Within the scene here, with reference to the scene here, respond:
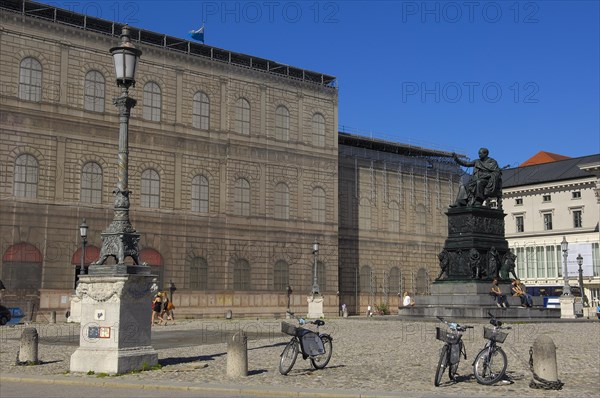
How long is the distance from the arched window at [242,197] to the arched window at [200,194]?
2.58 m

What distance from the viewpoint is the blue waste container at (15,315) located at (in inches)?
1631

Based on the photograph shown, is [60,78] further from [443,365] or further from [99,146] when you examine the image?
[443,365]

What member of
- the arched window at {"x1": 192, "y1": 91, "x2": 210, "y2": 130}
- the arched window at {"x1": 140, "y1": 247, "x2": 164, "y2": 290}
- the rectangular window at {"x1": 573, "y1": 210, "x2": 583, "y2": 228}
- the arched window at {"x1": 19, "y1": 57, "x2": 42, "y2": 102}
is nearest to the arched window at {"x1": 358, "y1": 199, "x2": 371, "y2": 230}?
the arched window at {"x1": 192, "y1": 91, "x2": 210, "y2": 130}

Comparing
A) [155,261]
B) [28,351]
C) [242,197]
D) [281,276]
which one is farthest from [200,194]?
[28,351]

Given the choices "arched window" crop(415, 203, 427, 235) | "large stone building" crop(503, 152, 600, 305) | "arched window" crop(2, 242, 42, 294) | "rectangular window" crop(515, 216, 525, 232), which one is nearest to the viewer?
"arched window" crop(2, 242, 42, 294)

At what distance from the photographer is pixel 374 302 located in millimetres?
66188

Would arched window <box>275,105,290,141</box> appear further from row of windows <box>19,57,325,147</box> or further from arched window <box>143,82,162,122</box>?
arched window <box>143,82,162,122</box>

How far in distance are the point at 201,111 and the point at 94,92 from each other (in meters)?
8.32

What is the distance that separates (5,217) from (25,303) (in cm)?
536

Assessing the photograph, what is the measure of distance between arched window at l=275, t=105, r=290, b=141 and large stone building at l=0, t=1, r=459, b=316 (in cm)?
12

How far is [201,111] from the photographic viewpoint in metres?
55.5

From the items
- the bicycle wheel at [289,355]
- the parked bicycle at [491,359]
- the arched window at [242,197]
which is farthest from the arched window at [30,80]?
the parked bicycle at [491,359]

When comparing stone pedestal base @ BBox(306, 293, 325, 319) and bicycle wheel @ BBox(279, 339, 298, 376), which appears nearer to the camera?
bicycle wheel @ BBox(279, 339, 298, 376)

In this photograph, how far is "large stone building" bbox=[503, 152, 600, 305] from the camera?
76.5 metres
